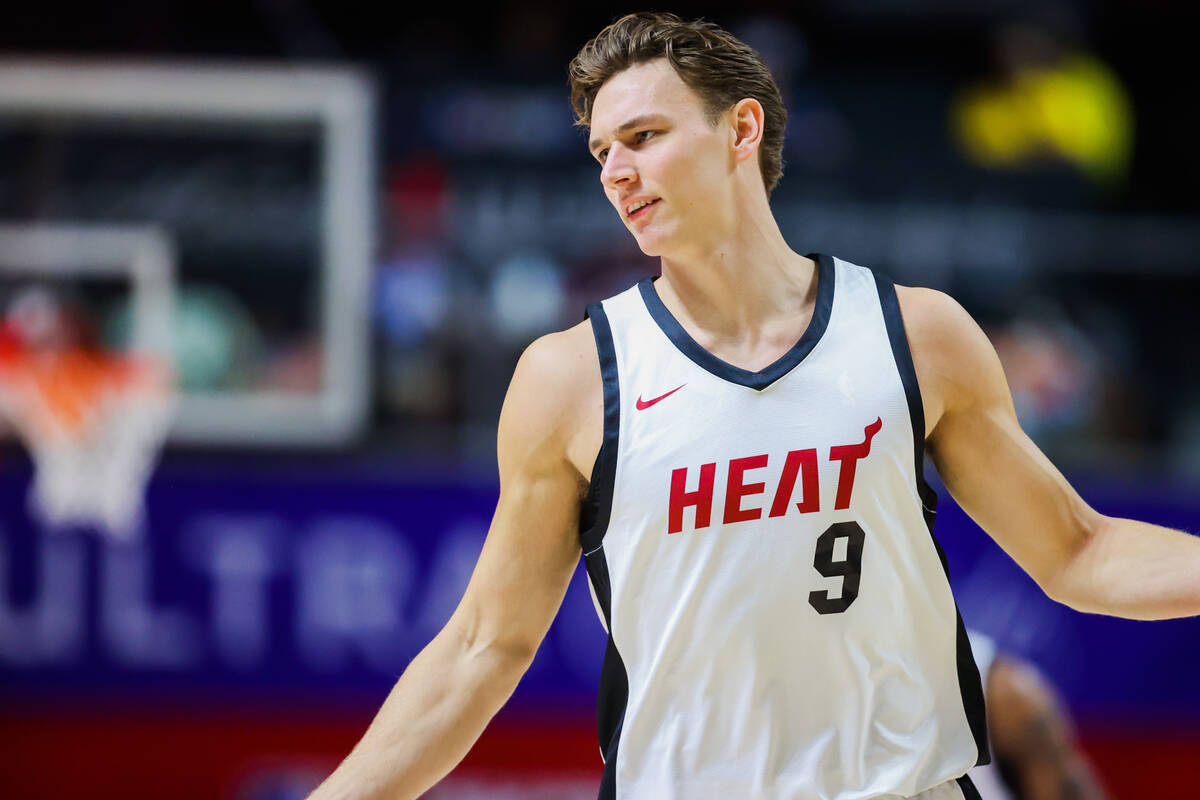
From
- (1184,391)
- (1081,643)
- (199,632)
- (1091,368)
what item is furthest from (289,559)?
(1184,391)

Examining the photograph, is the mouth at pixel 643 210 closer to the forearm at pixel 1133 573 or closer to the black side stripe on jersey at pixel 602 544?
the black side stripe on jersey at pixel 602 544

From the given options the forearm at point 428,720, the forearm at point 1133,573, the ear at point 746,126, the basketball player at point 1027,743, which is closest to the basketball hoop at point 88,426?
the basketball player at point 1027,743

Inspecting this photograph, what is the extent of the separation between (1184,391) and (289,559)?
5.98 metres

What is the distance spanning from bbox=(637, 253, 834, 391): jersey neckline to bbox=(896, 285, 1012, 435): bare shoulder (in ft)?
0.58

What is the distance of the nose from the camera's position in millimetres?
2818

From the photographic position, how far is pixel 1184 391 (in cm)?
947

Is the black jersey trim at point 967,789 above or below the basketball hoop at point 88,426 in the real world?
below

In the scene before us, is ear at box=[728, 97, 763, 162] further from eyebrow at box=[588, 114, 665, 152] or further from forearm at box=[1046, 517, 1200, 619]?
forearm at box=[1046, 517, 1200, 619]

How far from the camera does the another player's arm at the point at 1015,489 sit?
9.15ft

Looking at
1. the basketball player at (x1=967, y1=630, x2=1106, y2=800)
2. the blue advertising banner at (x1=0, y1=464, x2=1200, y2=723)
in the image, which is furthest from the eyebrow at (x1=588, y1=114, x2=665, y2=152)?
the blue advertising banner at (x1=0, y1=464, x2=1200, y2=723)

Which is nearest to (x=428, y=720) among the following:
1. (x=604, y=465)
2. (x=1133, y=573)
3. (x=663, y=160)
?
(x=604, y=465)


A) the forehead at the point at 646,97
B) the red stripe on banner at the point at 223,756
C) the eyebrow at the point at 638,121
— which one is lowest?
the red stripe on banner at the point at 223,756

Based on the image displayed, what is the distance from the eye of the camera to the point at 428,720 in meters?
2.78

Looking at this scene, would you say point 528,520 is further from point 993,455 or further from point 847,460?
point 993,455
